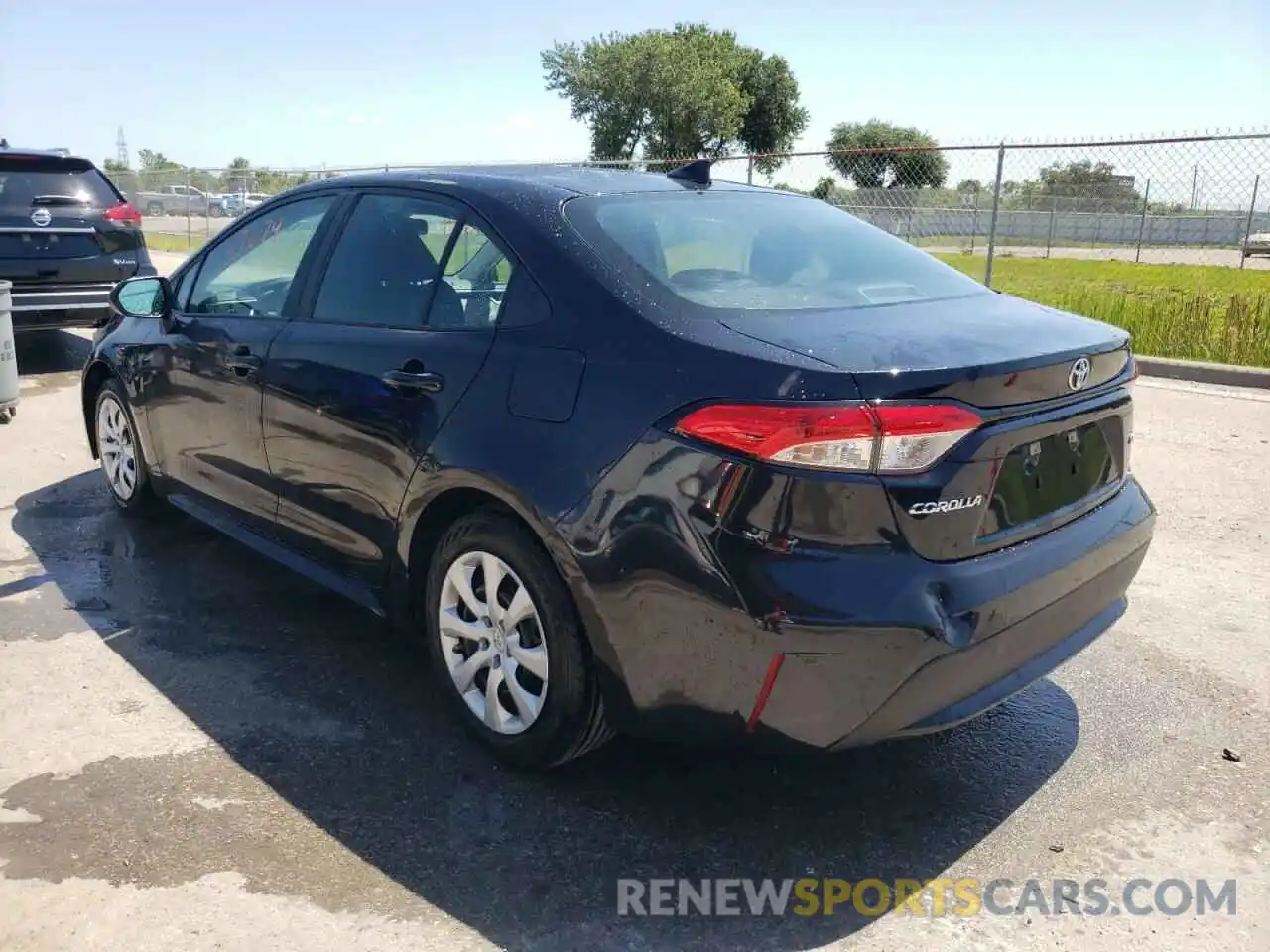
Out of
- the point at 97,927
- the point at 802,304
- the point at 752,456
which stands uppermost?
the point at 802,304

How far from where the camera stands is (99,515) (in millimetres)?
5391

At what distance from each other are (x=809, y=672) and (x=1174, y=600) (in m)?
2.73

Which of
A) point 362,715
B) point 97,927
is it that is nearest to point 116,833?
point 97,927

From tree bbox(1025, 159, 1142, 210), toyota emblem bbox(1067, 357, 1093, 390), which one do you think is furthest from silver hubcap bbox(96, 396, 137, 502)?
tree bbox(1025, 159, 1142, 210)

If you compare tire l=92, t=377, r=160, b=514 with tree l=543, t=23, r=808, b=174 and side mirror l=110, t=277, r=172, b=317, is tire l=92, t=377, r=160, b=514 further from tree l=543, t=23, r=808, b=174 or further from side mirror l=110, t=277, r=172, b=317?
tree l=543, t=23, r=808, b=174

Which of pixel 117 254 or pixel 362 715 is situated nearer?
pixel 362 715

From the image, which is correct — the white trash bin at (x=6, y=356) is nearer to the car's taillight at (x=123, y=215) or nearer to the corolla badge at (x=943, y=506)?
the car's taillight at (x=123, y=215)

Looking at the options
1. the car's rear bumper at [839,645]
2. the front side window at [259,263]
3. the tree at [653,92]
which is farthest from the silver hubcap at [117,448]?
the tree at [653,92]

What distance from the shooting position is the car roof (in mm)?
3256

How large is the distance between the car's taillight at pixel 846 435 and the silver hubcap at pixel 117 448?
12.4ft

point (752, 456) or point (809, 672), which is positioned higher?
point (752, 456)

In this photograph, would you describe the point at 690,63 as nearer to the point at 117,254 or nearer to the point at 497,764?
the point at 117,254

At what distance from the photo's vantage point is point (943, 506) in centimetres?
240

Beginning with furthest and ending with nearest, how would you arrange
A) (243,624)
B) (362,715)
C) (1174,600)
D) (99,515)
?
(99,515), (1174,600), (243,624), (362,715)
